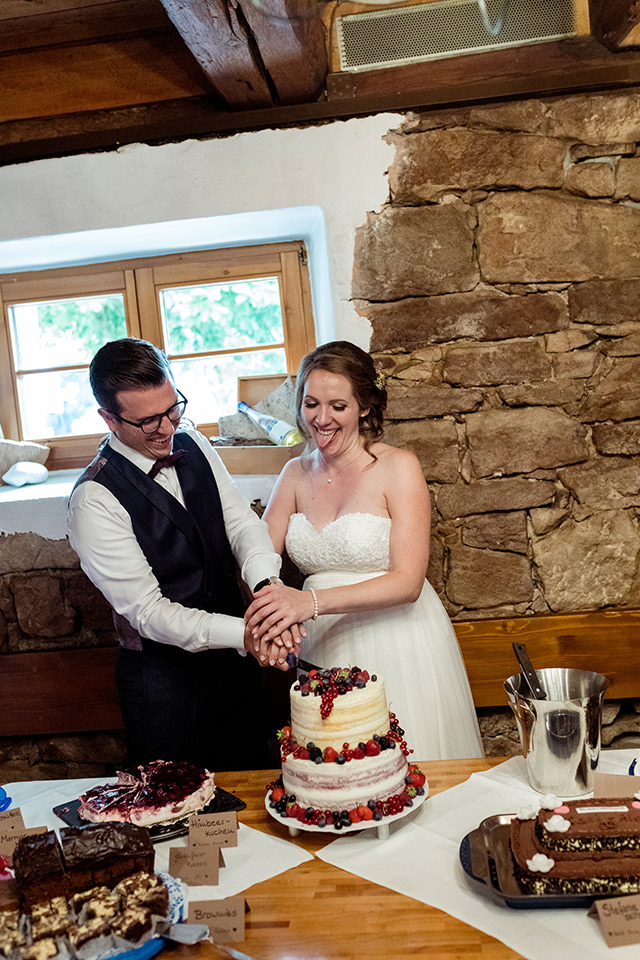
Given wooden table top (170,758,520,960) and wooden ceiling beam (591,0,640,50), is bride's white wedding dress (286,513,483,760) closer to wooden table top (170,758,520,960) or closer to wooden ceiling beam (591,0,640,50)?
wooden table top (170,758,520,960)

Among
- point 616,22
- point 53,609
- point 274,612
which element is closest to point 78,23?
point 616,22

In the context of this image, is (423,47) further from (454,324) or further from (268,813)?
(268,813)

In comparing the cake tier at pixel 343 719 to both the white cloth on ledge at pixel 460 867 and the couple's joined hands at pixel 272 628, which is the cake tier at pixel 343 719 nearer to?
the white cloth on ledge at pixel 460 867

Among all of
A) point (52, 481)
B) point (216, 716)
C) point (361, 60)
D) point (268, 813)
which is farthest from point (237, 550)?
point (361, 60)

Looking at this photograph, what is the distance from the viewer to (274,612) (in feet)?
7.11

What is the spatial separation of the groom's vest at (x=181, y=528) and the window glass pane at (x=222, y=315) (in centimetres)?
105

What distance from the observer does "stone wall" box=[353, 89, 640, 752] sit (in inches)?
112

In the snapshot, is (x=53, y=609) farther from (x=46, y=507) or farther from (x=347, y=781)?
(x=347, y=781)

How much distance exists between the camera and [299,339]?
3.44m

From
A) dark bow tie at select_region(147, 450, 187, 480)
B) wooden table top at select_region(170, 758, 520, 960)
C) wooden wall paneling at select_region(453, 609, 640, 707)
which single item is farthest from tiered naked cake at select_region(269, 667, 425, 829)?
wooden wall paneling at select_region(453, 609, 640, 707)

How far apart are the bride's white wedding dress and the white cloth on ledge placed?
2.23ft

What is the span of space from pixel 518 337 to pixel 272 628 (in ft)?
4.69

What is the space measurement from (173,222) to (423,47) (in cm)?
107

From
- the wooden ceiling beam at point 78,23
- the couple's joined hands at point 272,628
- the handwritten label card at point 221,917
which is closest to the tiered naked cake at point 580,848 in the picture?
the handwritten label card at point 221,917
